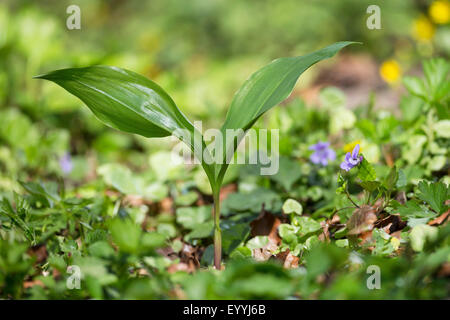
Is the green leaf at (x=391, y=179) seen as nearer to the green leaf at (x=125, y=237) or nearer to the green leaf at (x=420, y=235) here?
the green leaf at (x=420, y=235)

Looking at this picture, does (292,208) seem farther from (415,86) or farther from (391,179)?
(415,86)

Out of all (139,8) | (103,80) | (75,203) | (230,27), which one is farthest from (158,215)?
(139,8)

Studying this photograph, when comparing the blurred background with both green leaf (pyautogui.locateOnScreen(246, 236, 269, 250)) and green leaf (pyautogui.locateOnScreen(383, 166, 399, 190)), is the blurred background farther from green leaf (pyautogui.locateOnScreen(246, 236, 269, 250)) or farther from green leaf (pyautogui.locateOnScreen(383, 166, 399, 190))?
green leaf (pyautogui.locateOnScreen(383, 166, 399, 190))

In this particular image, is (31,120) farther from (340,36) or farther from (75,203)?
(340,36)

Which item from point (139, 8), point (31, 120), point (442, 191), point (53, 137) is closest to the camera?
point (442, 191)

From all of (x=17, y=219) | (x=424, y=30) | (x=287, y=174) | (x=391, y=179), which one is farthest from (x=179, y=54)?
(x=391, y=179)

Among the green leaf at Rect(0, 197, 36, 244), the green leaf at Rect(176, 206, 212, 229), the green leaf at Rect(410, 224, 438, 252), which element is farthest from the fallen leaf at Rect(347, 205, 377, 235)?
the green leaf at Rect(0, 197, 36, 244)

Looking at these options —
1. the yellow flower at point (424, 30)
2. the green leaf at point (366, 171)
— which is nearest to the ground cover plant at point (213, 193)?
the green leaf at point (366, 171)
